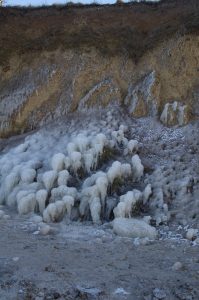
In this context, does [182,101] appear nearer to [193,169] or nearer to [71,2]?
[193,169]

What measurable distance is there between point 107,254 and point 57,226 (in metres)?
2.03

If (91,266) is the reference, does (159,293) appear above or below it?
below

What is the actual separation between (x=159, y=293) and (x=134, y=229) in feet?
9.19

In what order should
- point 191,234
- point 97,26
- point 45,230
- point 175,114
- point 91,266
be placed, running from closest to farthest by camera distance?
point 91,266
point 191,234
point 45,230
point 175,114
point 97,26

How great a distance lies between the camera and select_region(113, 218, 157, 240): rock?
979cm

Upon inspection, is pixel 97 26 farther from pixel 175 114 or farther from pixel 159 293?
pixel 159 293

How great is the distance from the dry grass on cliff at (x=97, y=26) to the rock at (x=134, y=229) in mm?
8512

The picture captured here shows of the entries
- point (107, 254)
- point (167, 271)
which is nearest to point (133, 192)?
point (107, 254)

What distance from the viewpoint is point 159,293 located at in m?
7.11

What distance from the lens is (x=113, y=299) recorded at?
6938mm

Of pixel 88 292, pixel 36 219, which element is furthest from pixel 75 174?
pixel 88 292

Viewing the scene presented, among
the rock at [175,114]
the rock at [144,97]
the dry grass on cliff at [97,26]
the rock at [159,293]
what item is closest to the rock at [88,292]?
the rock at [159,293]

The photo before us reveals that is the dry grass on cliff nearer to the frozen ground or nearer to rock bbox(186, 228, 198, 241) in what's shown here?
the frozen ground

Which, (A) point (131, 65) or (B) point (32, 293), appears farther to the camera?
(A) point (131, 65)
